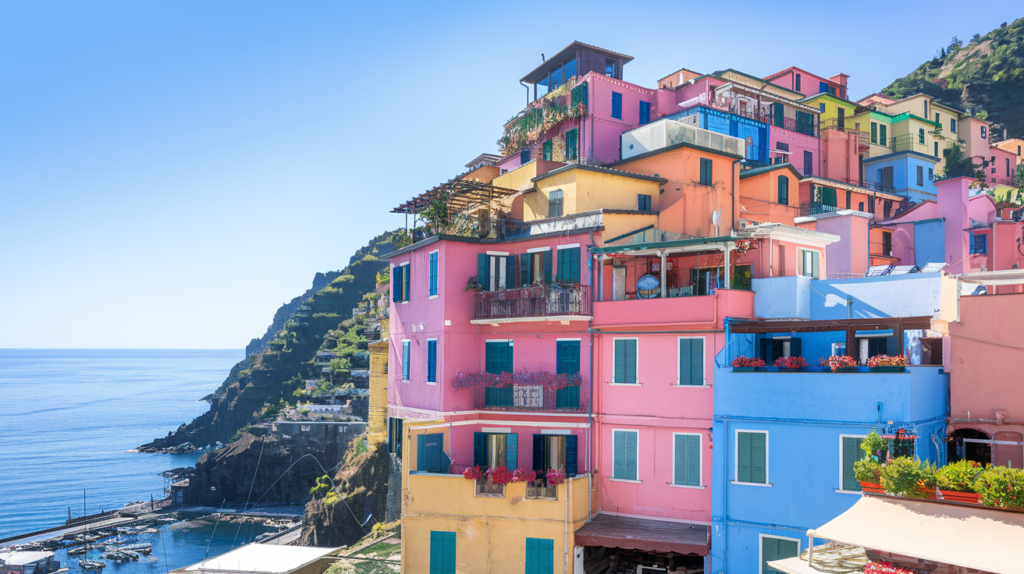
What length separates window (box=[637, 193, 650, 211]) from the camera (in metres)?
29.0

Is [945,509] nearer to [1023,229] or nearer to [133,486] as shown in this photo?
[1023,229]

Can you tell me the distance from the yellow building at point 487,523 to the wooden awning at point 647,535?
2.17 ft

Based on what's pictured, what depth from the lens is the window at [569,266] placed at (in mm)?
25516

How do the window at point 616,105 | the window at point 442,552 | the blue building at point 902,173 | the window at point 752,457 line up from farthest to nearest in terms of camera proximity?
the blue building at point 902,173 → the window at point 616,105 → the window at point 442,552 → the window at point 752,457

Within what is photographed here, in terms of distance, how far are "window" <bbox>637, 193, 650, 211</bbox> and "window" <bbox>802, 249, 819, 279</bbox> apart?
21.2ft

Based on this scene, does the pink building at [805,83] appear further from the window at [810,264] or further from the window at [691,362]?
the window at [691,362]

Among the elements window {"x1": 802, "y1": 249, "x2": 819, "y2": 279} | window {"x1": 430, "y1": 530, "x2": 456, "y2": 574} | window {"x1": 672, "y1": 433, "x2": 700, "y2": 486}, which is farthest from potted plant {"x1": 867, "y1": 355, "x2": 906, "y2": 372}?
window {"x1": 430, "y1": 530, "x2": 456, "y2": 574}

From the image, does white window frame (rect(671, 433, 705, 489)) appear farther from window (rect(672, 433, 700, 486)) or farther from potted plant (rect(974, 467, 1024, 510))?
potted plant (rect(974, 467, 1024, 510))

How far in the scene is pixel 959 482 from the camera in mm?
14312

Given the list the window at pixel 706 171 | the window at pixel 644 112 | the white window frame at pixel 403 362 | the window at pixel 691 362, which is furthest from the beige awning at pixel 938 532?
the window at pixel 644 112

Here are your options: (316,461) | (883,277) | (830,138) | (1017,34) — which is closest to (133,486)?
(316,461)

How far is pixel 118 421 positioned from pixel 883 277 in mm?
207500

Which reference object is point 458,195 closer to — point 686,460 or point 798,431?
point 686,460

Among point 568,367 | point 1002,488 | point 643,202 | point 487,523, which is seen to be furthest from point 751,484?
point 643,202
